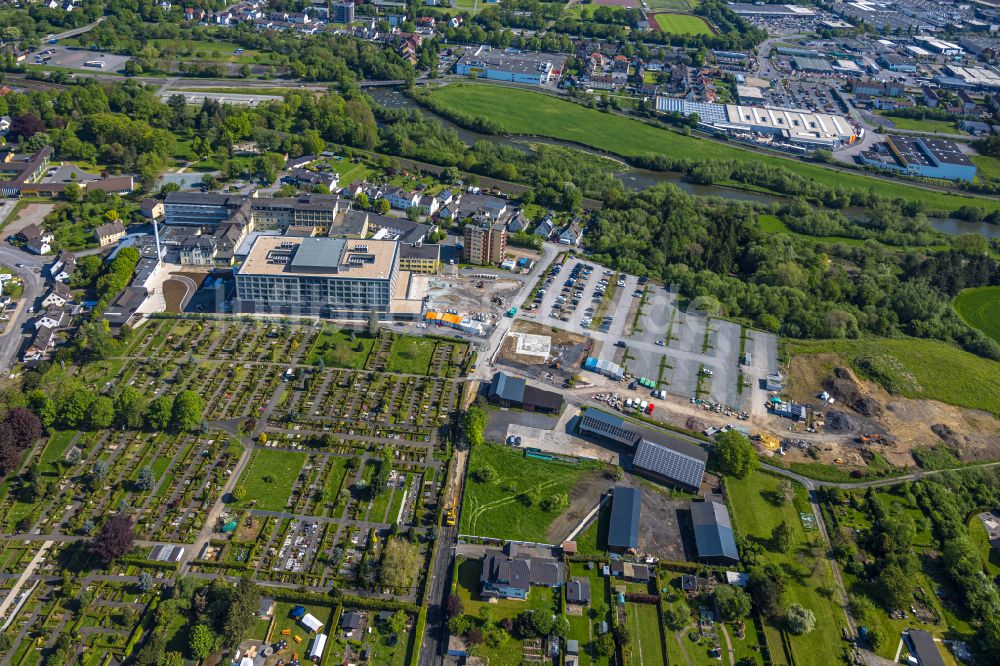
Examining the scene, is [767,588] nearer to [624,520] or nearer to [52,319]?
[624,520]

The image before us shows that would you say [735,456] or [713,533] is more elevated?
[735,456]

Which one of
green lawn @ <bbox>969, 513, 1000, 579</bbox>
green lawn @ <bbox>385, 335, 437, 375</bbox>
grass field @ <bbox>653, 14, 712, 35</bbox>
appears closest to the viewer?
green lawn @ <bbox>969, 513, 1000, 579</bbox>

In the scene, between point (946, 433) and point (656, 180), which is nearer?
point (946, 433)

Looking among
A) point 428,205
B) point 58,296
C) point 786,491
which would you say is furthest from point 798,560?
point 58,296

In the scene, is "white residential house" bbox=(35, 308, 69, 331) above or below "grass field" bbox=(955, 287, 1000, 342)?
below

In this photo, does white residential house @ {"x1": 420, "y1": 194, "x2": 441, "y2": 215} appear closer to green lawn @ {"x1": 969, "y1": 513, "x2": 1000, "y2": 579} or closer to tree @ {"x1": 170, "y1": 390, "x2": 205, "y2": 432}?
tree @ {"x1": 170, "y1": 390, "x2": 205, "y2": 432}

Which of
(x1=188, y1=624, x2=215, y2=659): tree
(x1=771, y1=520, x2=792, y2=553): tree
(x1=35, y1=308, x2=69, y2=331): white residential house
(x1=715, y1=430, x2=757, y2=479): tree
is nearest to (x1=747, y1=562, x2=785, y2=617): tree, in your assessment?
(x1=771, y1=520, x2=792, y2=553): tree

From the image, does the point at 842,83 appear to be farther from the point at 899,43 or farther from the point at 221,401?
the point at 221,401

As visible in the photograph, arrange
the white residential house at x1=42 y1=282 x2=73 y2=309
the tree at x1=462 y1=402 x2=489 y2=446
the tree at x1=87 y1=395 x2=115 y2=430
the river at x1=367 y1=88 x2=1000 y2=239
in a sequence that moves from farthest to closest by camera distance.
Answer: the river at x1=367 y1=88 x2=1000 y2=239
the white residential house at x1=42 y1=282 x2=73 y2=309
the tree at x1=462 y1=402 x2=489 y2=446
the tree at x1=87 y1=395 x2=115 y2=430
